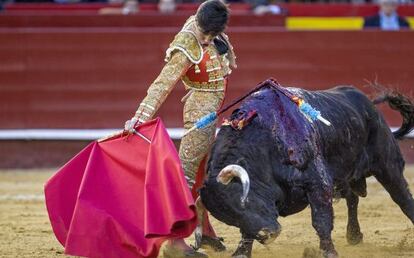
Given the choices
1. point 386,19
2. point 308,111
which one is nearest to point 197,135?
point 308,111

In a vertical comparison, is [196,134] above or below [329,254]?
above

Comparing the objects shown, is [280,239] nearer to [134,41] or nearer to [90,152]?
[90,152]

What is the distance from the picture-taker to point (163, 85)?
4.68 meters

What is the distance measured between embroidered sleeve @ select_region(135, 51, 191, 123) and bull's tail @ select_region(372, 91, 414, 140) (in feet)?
4.13

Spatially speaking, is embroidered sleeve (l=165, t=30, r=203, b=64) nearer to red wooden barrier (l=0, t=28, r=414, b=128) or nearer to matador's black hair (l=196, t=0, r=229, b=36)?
matador's black hair (l=196, t=0, r=229, b=36)

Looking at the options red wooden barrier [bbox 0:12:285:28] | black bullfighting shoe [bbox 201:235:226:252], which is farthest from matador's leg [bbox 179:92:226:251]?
red wooden barrier [bbox 0:12:285:28]

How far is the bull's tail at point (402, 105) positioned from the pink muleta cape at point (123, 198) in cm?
146

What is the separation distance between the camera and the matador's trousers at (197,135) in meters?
4.84

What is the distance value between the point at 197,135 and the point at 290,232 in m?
1.31

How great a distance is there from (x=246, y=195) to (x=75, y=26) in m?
5.20

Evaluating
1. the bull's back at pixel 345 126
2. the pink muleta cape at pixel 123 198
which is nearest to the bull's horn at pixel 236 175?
the pink muleta cape at pixel 123 198

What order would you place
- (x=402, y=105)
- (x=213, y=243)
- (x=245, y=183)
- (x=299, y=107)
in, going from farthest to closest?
(x=402, y=105)
(x=213, y=243)
(x=299, y=107)
(x=245, y=183)

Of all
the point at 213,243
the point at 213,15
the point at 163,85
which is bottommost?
the point at 213,243

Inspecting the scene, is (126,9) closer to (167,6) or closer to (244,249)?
(167,6)
